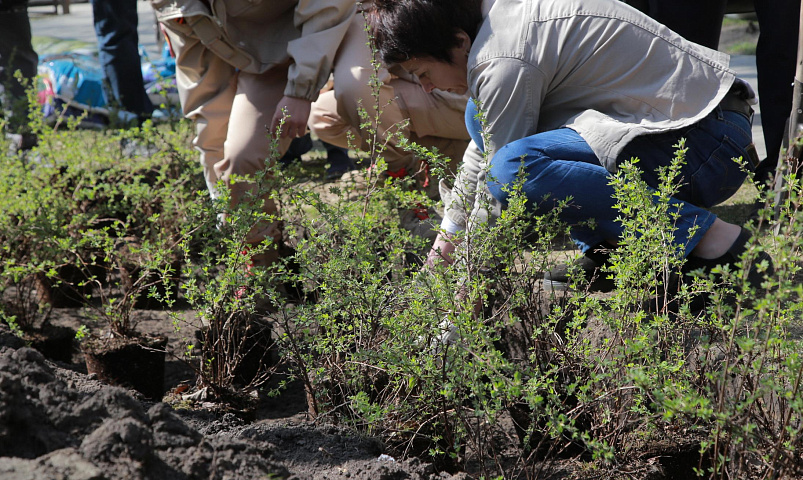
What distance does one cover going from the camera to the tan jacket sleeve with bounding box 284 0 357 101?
304cm

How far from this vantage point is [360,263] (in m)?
2.13

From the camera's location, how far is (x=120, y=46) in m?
5.64

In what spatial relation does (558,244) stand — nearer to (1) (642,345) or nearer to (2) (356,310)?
(2) (356,310)

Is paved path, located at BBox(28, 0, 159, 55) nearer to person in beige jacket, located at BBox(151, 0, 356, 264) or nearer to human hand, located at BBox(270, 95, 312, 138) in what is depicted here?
person in beige jacket, located at BBox(151, 0, 356, 264)

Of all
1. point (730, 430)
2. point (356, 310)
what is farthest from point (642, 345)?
point (356, 310)

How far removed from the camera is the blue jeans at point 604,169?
91.6 inches

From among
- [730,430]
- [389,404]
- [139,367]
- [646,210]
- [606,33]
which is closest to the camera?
[730,430]

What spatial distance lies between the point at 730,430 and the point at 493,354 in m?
0.45

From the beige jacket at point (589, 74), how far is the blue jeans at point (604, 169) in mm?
46

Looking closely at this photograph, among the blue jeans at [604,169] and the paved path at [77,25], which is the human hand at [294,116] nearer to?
the blue jeans at [604,169]

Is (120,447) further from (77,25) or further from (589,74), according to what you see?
(77,25)

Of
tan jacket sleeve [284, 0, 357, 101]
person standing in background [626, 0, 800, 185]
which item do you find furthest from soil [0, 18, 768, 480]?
person standing in background [626, 0, 800, 185]

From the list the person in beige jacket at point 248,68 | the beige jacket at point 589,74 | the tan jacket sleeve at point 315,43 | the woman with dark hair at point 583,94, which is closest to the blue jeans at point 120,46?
the person in beige jacket at point 248,68

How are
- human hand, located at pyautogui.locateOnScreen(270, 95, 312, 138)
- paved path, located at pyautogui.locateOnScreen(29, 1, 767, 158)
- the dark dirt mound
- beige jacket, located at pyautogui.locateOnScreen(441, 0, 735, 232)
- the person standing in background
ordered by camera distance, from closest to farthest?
the dark dirt mound → beige jacket, located at pyautogui.locateOnScreen(441, 0, 735, 232) → human hand, located at pyautogui.locateOnScreen(270, 95, 312, 138) → the person standing in background → paved path, located at pyautogui.locateOnScreen(29, 1, 767, 158)
